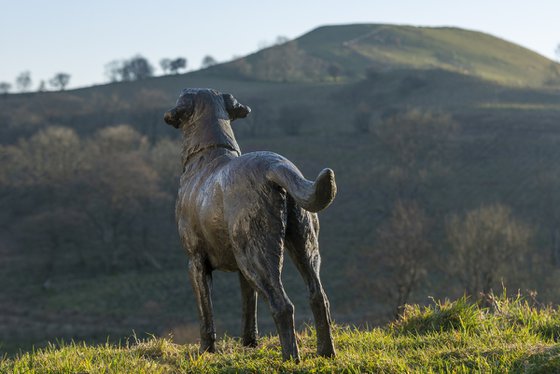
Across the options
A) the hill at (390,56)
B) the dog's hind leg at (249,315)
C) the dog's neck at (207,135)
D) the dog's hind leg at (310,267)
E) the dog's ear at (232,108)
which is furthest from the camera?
the hill at (390,56)

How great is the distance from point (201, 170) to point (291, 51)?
425 feet

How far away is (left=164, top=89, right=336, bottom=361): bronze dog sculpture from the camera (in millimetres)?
7355

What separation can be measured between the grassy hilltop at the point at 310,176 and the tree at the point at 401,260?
0.16m

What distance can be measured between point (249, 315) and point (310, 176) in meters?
60.0

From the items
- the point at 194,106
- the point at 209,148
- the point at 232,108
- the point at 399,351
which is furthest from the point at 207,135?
the point at 399,351

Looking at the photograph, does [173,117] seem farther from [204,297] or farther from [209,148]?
[204,297]

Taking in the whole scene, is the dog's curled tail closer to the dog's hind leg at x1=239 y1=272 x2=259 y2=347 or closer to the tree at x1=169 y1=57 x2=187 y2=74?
the dog's hind leg at x1=239 y1=272 x2=259 y2=347

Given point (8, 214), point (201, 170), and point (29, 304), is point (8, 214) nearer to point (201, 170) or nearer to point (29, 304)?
point (29, 304)

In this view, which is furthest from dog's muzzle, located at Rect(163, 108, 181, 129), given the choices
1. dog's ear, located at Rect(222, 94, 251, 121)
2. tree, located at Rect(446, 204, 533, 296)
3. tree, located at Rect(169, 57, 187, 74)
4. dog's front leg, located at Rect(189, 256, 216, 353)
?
tree, located at Rect(169, 57, 187, 74)

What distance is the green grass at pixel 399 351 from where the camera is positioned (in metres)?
→ 6.85

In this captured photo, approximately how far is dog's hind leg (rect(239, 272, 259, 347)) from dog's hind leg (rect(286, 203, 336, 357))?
1306 mm

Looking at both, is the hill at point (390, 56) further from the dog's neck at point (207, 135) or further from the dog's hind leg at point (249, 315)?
the dog's hind leg at point (249, 315)

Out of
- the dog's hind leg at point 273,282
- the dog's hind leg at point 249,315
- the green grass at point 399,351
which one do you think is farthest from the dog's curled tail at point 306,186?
the dog's hind leg at point 249,315

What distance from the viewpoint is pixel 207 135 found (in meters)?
9.02
